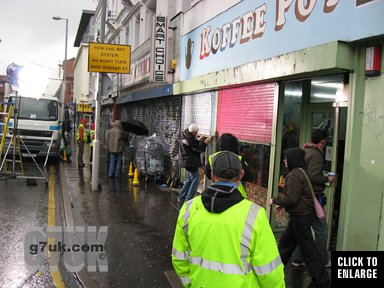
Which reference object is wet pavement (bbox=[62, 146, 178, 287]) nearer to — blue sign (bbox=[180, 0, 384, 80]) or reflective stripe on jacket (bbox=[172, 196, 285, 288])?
reflective stripe on jacket (bbox=[172, 196, 285, 288])

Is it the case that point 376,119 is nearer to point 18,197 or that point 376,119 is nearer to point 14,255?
point 14,255

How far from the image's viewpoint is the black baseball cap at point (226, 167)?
102 inches

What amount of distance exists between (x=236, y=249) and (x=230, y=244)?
0.14 feet

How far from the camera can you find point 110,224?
7.30 metres

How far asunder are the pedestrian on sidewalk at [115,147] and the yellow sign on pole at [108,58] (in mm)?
2760

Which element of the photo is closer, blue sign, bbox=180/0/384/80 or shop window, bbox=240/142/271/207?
blue sign, bbox=180/0/384/80

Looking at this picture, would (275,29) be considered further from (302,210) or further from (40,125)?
(40,125)

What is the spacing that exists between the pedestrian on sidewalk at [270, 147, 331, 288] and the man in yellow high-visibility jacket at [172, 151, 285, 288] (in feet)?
7.04

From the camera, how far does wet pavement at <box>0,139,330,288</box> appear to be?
16.2 feet

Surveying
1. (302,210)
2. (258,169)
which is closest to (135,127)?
(258,169)

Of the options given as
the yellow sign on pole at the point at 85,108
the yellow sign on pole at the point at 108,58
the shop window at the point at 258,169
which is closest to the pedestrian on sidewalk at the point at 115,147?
the yellow sign on pole at the point at 108,58

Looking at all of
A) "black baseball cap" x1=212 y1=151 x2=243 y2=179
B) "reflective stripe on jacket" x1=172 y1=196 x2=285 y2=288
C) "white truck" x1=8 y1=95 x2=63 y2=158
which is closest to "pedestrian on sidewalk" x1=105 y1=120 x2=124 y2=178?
"white truck" x1=8 y1=95 x2=63 y2=158

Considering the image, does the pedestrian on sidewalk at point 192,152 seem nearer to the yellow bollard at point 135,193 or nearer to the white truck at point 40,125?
the yellow bollard at point 135,193

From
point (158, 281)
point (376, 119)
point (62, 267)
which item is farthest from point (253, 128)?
point (62, 267)
